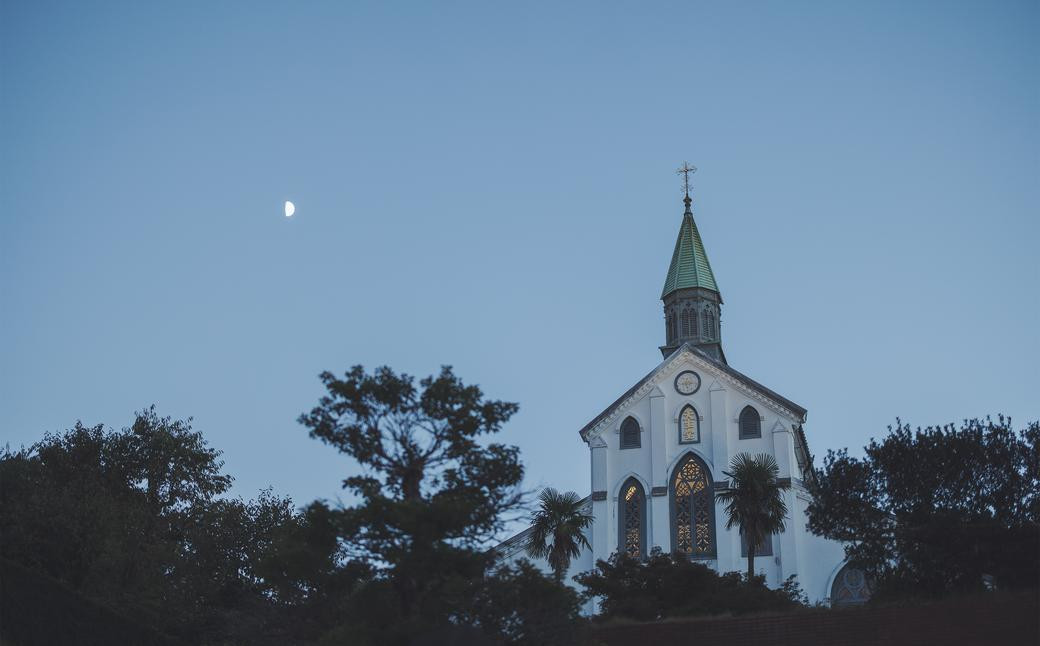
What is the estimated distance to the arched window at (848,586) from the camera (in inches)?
1929

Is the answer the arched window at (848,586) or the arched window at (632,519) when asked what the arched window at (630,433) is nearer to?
the arched window at (632,519)

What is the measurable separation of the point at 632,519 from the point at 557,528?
10.7 metres

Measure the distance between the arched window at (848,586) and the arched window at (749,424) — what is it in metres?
8.06

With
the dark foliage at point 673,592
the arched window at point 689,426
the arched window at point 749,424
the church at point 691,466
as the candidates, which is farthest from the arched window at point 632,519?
the dark foliage at point 673,592

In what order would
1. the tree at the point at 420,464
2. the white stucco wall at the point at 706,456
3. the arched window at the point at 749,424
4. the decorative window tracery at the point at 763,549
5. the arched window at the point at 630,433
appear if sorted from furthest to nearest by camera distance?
the arched window at the point at 630,433
the arched window at the point at 749,424
the decorative window tracery at the point at 763,549
the white stucco wall at the point at 706,456
the tree at the point at 420,464

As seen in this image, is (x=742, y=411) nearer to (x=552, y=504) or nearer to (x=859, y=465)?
(x=552, y=504)

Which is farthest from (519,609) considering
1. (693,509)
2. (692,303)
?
(692,303)

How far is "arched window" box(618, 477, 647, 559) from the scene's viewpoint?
53.3m

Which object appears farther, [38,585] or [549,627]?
[38,585]

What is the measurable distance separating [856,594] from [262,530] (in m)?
26.9

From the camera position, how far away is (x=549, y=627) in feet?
82.2

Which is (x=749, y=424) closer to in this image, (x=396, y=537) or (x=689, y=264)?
(x=689, y=264)

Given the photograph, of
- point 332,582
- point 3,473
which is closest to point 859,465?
point 332,582

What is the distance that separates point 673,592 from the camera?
126 feet
